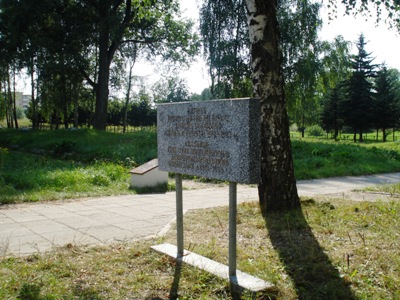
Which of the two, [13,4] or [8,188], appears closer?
[8,188]

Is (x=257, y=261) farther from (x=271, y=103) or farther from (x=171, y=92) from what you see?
(x=171, y=92)

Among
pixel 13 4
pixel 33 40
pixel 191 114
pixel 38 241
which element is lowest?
pixel 38 241

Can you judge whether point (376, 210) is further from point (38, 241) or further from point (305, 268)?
point (38, 241)

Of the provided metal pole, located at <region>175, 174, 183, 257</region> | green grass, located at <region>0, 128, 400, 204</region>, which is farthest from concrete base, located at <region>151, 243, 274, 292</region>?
green grass, located at <region>0, 128, 400, 204</region>

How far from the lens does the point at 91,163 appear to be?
16594 mm

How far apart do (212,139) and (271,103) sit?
2677mm

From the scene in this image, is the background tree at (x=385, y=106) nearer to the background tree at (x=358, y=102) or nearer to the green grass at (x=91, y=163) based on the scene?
the background tree at (x=358, y=102)

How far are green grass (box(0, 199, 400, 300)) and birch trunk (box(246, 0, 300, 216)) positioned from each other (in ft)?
2.28

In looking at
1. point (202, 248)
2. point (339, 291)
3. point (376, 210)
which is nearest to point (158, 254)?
point (202, 248)

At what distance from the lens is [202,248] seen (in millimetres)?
5172

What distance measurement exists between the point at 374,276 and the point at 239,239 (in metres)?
1.86

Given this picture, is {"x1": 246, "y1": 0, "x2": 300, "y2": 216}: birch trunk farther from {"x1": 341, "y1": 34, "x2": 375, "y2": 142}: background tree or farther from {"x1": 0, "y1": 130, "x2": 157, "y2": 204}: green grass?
{"x1": 341, "y1": 34, "x2": 375, "y2": 142}: background tree

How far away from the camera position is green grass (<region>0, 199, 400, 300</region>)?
3.91 metres

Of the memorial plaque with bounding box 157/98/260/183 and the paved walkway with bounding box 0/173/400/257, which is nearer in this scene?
the memorial plaque with bounding box 157/98/260/183
